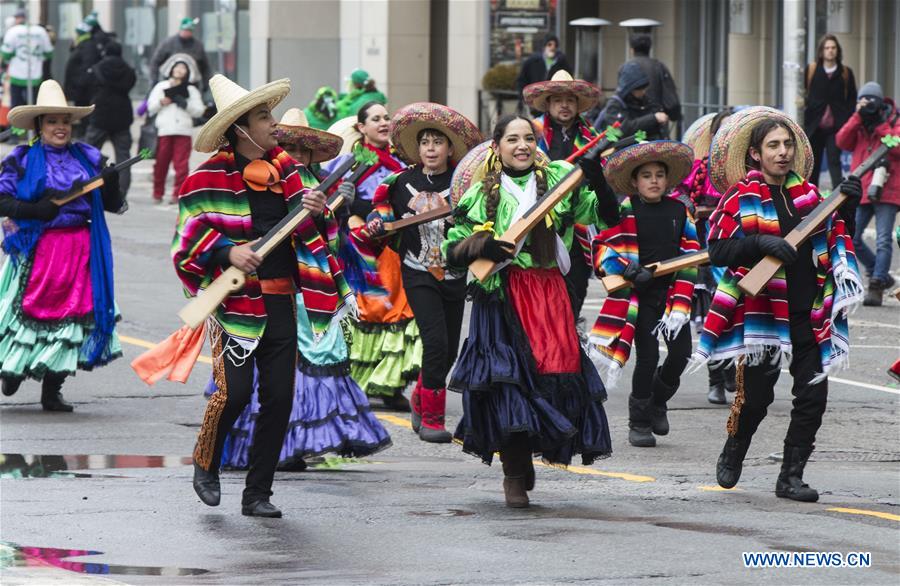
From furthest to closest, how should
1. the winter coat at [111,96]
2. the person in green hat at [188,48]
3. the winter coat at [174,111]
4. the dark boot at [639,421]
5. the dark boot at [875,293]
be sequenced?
the person in green hat at [188,48], the winter coat at [111,96], the winter coat at [174,111], the dark boot at [875,293], the dark boot at [639,421]

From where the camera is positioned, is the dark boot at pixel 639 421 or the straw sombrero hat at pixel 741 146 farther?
the dark boot at pixel 639 421

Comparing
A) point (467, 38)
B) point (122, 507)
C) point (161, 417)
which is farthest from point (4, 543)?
point (467, 38)

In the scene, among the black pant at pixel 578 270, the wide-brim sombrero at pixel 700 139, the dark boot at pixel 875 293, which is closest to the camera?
the black pant at pixel 578 270

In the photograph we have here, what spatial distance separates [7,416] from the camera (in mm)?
11562

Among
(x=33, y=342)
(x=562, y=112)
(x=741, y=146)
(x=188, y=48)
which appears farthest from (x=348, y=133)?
(x=188, y=48)

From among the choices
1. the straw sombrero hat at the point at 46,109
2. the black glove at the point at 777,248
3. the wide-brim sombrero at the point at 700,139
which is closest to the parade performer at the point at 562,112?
the wide-brim sombrero at the point at 700,139

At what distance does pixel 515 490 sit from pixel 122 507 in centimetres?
178

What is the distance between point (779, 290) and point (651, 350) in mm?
2122

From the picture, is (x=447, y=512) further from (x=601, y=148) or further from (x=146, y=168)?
(x=146, y=168)

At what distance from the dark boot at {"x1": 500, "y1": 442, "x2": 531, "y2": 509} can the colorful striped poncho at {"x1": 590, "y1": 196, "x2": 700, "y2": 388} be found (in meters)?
1.79

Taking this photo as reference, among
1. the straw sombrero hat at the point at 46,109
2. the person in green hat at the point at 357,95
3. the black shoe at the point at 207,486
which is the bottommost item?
the black shoe at the point at 207,486

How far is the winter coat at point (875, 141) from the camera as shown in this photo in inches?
662

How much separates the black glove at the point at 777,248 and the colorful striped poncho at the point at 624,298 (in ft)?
6.62

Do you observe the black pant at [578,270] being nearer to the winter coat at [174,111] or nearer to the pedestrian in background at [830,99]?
the pedestrian in background at [830,99]
